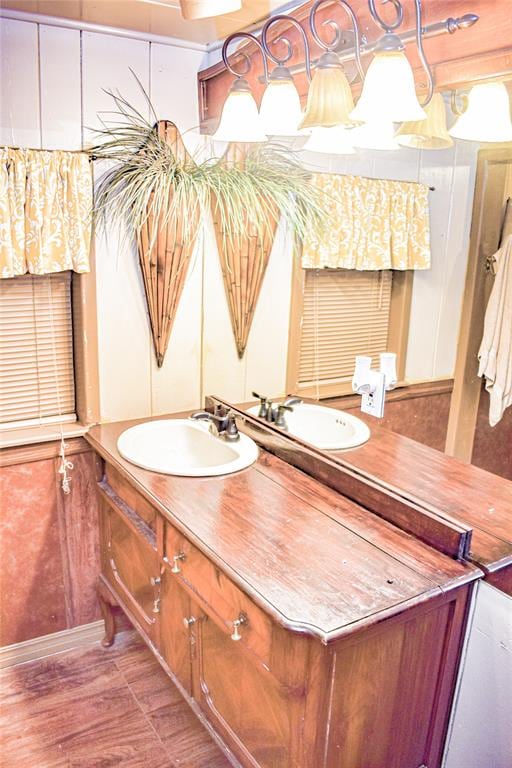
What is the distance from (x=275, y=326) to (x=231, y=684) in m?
1.17

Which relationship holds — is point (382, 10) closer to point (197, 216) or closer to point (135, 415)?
point (197, 216)

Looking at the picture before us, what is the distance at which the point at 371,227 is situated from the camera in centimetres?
185

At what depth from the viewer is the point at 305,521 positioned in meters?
1.66

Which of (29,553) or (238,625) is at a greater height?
(238,625)

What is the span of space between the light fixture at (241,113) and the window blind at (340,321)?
49 cm

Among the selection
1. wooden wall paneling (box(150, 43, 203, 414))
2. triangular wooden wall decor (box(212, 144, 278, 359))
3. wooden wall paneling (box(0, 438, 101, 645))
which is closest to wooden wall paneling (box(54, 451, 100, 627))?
wooden wall paneling (box(0, 438, 101, 645))

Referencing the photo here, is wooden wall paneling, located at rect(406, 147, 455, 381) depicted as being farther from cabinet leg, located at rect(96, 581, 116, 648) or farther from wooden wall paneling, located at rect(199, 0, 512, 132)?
cabinet leg, located at rect(96, 581, 116, 648)

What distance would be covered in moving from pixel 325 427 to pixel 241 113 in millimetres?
1044

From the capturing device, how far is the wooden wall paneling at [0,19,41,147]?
1.99 m

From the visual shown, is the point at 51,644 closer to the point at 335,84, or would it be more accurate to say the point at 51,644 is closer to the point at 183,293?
the point at 183,293

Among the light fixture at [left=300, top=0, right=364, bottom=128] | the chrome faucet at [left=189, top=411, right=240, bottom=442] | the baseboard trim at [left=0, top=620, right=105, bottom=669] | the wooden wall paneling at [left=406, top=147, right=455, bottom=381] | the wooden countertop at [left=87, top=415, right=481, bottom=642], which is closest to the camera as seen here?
the wooden countertop at [left=87, top=415, right=481, bottom=642]

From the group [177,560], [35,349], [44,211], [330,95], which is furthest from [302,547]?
[44,211]

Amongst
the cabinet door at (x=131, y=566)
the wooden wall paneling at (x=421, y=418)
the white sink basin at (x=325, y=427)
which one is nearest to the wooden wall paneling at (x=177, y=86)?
the white sink basin at (x=325, y=427)

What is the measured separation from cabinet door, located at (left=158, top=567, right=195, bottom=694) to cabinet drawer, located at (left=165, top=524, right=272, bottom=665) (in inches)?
3.6
